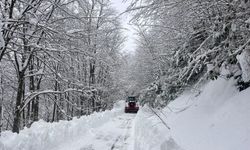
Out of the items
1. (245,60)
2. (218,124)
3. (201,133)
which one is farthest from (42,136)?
(245,60)

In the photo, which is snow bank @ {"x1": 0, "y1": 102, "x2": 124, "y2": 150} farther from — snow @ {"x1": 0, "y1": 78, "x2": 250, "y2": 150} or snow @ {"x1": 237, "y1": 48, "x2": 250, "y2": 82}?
snow @ {"x1": 237, "y1": 48, "x2": 250, "y2": 82}

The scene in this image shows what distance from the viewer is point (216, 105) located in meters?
7.86

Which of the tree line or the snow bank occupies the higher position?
the tree line

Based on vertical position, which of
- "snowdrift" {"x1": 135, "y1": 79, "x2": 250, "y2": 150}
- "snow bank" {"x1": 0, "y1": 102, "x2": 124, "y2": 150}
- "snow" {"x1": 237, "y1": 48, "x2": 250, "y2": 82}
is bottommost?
"snow bank" {"x1": 0, "y1": 102, "x2": 124, "y2": 150}

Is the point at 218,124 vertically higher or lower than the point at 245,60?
lower

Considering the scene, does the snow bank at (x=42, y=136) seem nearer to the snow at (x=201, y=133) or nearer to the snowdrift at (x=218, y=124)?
the snow at (x=201, y=133)

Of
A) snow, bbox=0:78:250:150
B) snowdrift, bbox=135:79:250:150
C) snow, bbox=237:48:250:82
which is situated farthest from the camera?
snow, bbox=237:48:250:82

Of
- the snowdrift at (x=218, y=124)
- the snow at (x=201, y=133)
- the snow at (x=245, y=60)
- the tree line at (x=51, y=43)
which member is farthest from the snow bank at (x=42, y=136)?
the snow at (x=245, y=60)

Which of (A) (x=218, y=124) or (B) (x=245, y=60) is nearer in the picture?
(B) (x=245, y=60)

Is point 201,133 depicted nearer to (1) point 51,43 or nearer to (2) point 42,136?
(2) point 42,136

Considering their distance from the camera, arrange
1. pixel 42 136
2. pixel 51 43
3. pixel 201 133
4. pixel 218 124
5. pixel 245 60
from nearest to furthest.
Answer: pixel 245 60
pixel 218 124
pixel 201 133
pixel 42 136
pixel 51 43

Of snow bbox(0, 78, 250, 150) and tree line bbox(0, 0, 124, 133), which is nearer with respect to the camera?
snow bbox(0, 78, 250, 150)

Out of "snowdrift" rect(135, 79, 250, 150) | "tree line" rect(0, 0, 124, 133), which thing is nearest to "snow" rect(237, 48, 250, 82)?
"snowdrift" rect(135, 79, 250, 150)

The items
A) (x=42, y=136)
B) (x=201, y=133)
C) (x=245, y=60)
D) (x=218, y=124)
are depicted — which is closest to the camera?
(x=245, y=60)
